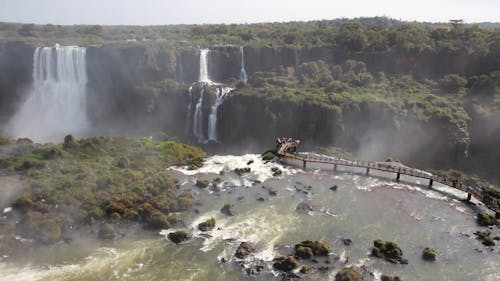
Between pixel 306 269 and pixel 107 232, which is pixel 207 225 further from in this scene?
pixel 306 269

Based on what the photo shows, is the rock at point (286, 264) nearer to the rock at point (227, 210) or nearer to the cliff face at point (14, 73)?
the rock at point (227, 210)

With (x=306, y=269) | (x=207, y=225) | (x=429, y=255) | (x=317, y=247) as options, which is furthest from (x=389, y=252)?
(x=207, y=225)

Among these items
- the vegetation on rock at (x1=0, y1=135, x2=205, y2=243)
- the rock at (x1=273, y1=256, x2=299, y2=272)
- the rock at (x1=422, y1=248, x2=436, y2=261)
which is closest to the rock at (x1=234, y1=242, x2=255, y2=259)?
the rock at (x1=273, y1=256, x2=299, y2=272)

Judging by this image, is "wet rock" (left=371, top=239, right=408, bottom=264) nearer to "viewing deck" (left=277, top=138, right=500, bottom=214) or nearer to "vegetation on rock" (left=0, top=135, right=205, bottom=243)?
"viewing deck" (left=277, top=138, right=500, bottom=214)

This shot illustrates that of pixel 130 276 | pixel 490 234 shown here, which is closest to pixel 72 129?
pixel 130 276

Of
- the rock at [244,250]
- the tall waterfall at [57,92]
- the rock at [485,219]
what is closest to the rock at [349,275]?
the rock at [244,250]

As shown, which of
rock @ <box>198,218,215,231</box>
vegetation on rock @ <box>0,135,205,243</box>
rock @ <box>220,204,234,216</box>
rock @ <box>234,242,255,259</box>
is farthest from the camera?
rock @ <box>220,204,234,216</box>
